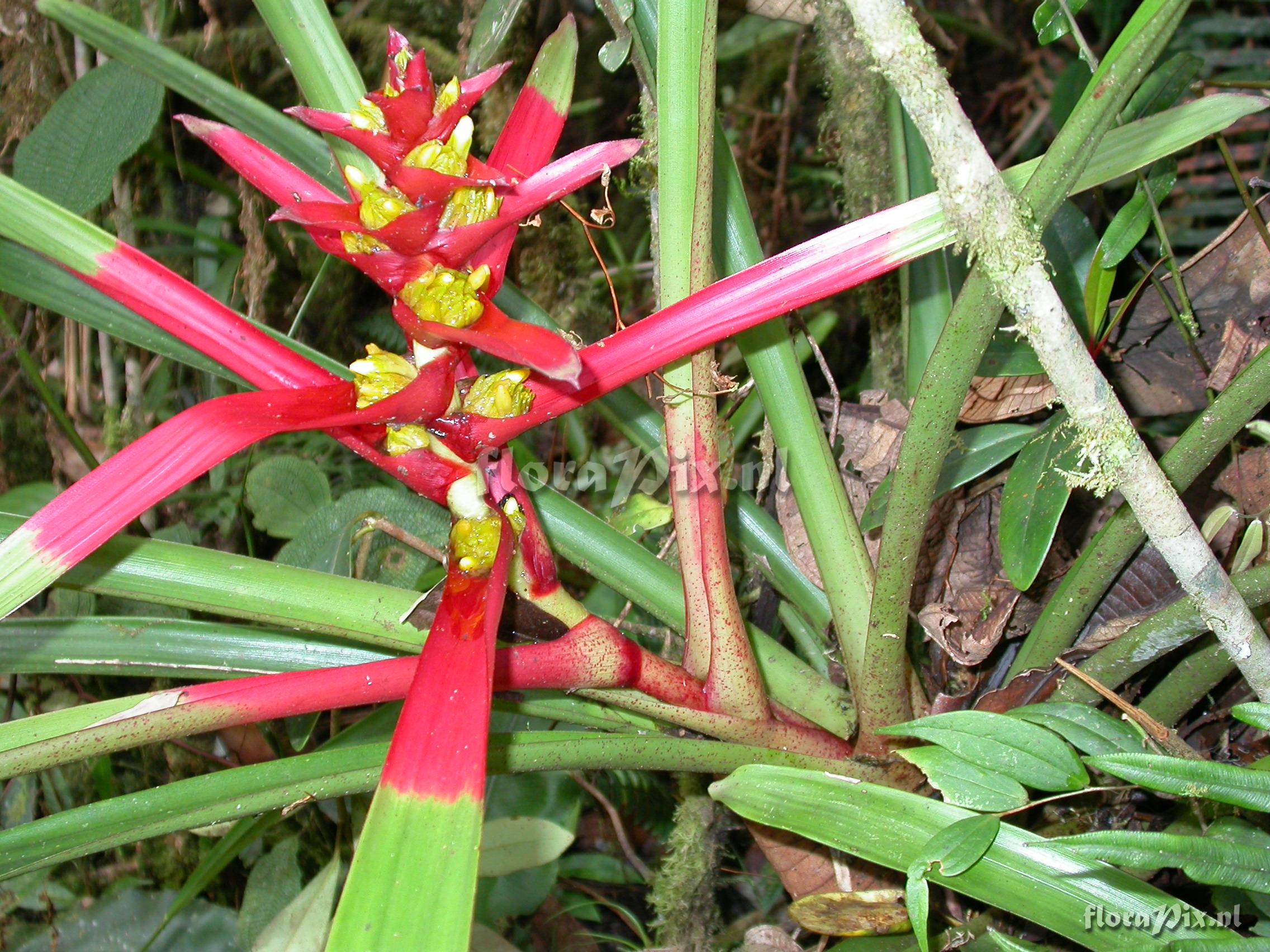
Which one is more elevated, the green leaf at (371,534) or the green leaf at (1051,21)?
the green leaf at (1051,21)

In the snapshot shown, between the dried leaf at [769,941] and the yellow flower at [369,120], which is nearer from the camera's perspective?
the yellow flower at [369,120]

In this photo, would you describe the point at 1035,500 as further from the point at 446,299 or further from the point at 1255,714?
the point at 446,299

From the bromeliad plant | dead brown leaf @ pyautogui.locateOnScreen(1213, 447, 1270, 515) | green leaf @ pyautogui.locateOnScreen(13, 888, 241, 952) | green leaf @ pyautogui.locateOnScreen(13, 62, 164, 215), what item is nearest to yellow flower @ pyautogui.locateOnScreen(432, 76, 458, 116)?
the bromeliad plant

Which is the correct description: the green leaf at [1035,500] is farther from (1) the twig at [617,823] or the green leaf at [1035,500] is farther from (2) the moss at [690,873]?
(1) the twig at [617,823]

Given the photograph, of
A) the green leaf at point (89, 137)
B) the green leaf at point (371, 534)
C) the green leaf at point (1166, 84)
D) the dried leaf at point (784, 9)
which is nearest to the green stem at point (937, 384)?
the green leaf at point (1166, 84)

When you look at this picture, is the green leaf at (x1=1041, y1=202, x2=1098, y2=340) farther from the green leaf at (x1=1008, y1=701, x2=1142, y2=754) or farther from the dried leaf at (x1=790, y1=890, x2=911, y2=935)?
the dried leaf at (x1=790, y1=890, x2=911, y2=935)

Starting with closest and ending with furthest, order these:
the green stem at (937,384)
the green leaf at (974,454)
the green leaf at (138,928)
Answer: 1. the green stem at (937,384)
2. the green leaf at (974,454)
3. the green leaf at (138,928)
